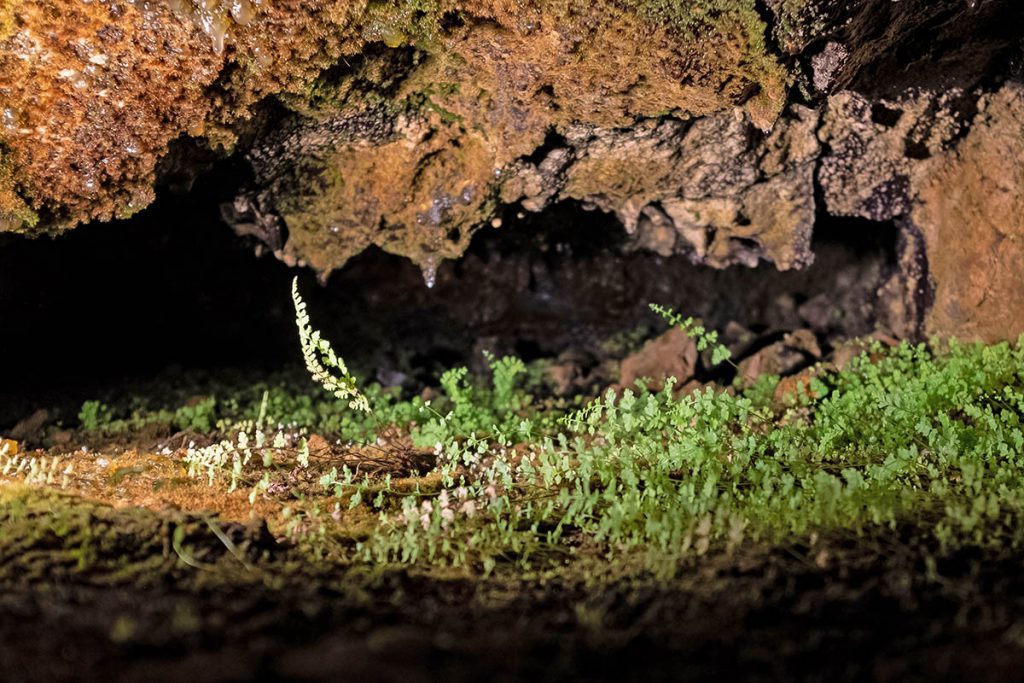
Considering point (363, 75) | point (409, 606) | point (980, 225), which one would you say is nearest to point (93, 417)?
point (363, 75)

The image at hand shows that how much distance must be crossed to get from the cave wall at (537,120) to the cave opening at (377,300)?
1.09 meters

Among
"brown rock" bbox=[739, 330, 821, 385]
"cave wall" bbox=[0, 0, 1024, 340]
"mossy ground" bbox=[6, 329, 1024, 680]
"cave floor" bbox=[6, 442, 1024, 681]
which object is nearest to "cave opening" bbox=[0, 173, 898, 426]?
"brown rock" bbox=[739, 330, 821, 385]

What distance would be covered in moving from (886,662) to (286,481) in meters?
2.76

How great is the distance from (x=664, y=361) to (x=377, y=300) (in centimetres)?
423

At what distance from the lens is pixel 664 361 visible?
6621mm

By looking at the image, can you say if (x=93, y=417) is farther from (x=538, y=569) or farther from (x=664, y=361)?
(x=664, y=361)

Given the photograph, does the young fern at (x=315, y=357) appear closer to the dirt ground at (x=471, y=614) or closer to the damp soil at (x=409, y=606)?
the damp soil at (x=409, y=606)

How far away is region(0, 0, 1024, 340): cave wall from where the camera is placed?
3629 mm

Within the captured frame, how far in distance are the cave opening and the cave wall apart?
109 centimetres

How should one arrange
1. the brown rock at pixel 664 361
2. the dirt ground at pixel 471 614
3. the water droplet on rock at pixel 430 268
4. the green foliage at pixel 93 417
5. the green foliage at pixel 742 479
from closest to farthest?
the dirt ground at pixel 471 614 < the green foliage at pixel 742 479 < the green foliage at pixel 93 417 < the water droplet on rock at pixel 430 268 < the brown rock at pixel 664 361

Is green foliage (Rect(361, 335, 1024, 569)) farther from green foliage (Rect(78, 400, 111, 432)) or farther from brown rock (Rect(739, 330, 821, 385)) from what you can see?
green foliage (Rect(78, 400, 111, 432))

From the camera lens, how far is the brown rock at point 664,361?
648 cm

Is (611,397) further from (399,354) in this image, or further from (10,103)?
(399,354)

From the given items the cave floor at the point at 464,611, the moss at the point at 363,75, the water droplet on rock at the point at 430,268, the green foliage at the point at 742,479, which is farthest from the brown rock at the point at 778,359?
the cave floor at the point at 464,611
